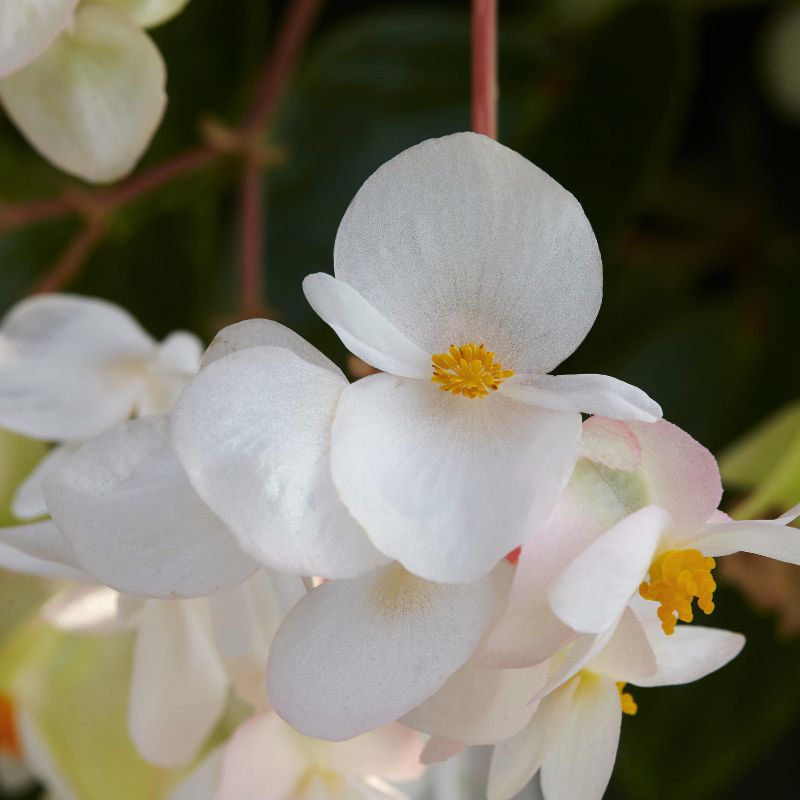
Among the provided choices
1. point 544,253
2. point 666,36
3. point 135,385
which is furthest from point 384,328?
point 666,36

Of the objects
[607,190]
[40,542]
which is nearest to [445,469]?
[40,542]

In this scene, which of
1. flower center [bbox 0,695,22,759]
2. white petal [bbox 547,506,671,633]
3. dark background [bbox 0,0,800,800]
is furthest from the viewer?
dark background [bbox 0,0,800,800]

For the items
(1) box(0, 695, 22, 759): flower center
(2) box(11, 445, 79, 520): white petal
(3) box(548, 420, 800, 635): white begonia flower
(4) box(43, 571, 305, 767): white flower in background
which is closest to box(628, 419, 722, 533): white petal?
(3) box(548, 420, 800, 635): white begonia flower

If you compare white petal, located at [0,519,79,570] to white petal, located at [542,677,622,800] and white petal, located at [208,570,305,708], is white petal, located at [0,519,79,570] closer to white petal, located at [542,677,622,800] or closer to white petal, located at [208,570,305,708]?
white petal, located at [208,570,305,708]

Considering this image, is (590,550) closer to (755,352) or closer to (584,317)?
(584,317)

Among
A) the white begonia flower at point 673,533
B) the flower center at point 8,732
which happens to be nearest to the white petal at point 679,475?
the white begonia flower at point 673,533

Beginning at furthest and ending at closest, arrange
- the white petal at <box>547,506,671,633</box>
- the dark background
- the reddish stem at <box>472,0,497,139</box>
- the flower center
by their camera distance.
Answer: the dark background → the flower center → the reddish stem at <box>472,0,497,139</box> → the white petal at <box>547,506,671,633</box>
